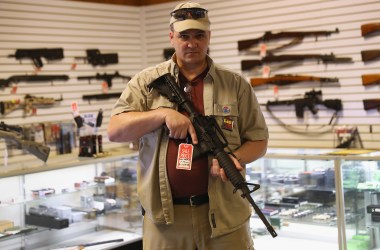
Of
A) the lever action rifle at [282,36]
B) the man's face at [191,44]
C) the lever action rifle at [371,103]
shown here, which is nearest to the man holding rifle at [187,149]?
the man's face at [191,44]

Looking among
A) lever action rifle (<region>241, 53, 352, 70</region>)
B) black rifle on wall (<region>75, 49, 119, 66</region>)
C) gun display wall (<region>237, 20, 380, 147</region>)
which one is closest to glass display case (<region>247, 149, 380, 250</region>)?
gun display wall (<region>237, 20, 380, 147</region>)

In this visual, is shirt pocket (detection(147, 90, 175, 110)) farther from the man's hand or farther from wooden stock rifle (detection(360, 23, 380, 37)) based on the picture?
wooden stock rifle (detection(360, 23, 380, 37))

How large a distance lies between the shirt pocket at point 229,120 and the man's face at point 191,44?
0.98 ft

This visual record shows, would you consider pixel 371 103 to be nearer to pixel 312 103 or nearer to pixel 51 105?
pixel 312 103

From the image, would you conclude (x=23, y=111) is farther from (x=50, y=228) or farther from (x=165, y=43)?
(x=165, y=43)

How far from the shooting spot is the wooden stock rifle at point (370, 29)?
5.26 m

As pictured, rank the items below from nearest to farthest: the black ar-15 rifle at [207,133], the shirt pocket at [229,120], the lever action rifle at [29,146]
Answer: the black ar-15 rifle at [207,133] → the shirt pocket at [229,120] → the lever action rifle at [29,146]

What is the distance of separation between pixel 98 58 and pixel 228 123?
401 cm

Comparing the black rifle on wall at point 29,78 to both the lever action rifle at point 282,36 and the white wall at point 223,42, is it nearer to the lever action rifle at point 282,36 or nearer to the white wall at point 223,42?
the white wall at point 223,42

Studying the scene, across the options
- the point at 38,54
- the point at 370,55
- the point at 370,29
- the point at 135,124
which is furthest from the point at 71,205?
the point at 370,29

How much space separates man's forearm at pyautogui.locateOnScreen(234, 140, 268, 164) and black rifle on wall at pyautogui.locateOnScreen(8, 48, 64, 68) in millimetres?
3594

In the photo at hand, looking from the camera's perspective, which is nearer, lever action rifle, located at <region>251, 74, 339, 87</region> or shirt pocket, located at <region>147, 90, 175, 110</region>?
shirt pocket, located at <region>147, 90, 175, 110</region>

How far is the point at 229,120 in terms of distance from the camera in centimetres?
303

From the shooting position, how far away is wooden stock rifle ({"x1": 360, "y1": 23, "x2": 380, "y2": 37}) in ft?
17.3
